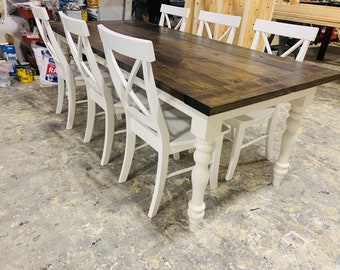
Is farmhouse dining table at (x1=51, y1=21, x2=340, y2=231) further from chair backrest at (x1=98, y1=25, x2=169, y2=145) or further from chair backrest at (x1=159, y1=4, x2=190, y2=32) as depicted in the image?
chair backrest at (x1=159, y1=4, x2=190, y2=32)

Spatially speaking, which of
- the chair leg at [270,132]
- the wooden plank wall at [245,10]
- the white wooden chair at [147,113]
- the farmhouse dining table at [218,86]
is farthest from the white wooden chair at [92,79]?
the wooden plank wall at [245,10]

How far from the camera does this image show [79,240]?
4.90ft

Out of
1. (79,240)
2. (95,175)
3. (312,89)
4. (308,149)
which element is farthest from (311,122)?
(79,240)

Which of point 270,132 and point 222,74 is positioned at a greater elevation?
point 222,74

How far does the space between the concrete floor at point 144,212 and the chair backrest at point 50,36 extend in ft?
1.80

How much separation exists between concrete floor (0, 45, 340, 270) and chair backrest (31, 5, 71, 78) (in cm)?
55

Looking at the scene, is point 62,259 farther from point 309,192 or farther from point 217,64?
point 309,192

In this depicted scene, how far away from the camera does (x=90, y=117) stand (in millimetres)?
2240

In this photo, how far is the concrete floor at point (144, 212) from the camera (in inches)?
56.3

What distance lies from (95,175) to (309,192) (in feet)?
4.75

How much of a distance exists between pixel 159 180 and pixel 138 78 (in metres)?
0.56

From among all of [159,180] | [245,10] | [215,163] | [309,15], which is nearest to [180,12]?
[245,10]

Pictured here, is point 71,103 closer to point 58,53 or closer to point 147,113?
point 58,53

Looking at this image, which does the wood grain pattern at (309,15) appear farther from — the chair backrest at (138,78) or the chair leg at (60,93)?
the chair backrest at (138,78)
